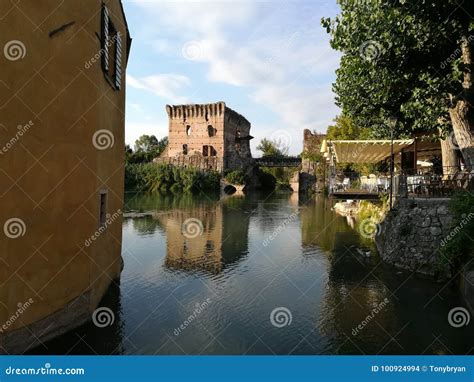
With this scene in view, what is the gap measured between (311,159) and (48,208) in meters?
55.6

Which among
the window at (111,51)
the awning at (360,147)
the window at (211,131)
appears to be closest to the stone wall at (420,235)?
the awning at (360,147)

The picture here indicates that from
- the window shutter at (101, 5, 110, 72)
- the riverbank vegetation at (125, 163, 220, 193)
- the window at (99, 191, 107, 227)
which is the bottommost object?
the window at (99, 191, 107, 227)

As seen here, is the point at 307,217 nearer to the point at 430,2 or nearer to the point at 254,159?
the point at 430,2

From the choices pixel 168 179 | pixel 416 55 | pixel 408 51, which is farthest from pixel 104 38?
pixel 168 179

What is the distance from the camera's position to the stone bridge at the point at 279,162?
211 feet

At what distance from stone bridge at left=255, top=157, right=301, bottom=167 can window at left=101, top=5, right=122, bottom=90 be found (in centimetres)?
5559

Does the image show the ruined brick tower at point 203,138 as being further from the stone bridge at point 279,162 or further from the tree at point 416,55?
the tree at point 416,55

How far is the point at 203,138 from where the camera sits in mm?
58781

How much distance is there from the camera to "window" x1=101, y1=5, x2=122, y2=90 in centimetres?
821

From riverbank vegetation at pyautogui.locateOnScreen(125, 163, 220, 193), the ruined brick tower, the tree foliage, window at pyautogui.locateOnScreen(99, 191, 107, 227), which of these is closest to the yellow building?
window at pyautogui.locateOnScreen(99, 191, 107, 227)

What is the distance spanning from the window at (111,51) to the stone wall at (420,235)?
993cm

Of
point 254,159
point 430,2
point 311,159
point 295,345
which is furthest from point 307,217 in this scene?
point 254,159

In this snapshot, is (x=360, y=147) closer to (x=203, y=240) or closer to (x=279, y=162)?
(x=203, y=240)

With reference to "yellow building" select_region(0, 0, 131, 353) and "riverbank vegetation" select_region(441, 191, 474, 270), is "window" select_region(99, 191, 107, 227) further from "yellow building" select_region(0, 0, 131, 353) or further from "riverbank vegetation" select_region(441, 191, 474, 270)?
"riverbank vegetation" select_region(441, 191, 474, 270)
